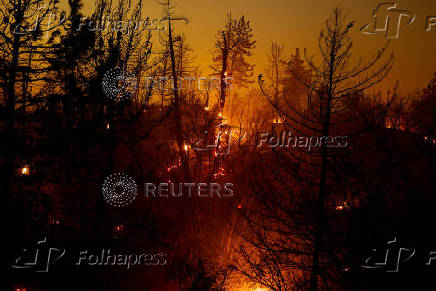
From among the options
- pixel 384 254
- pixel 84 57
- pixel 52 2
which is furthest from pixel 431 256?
pixel 52 2

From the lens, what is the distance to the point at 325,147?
6676 millimetres

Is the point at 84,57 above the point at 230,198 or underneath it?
above

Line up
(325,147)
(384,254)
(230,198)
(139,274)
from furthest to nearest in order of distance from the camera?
(230,198) < (139,274) < (384,254) < (325,147)

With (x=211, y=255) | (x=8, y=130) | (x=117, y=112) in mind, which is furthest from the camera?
(x=211, y=255)

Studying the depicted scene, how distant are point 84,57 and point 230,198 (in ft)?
37.8

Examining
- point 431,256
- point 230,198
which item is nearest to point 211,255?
point 230,198

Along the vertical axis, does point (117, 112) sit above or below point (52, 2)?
below

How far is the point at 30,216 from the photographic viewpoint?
313 inches

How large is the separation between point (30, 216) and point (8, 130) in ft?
7.63

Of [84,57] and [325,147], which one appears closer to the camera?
[325,147]

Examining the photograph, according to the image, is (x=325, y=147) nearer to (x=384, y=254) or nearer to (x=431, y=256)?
(x=384, y=254)

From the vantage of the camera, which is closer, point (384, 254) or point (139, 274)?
point (384, 254)

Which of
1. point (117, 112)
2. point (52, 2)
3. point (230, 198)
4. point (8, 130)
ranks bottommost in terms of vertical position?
point (230, 198)

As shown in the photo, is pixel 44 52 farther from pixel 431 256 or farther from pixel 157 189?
pixel 431 256
